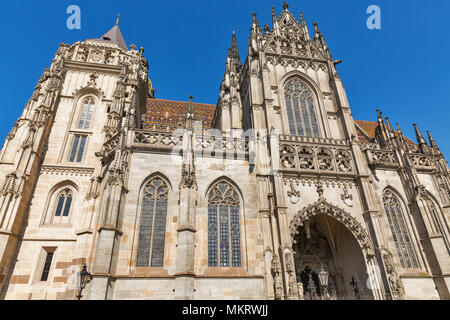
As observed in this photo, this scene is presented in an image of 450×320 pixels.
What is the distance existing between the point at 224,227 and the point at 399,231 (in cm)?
956

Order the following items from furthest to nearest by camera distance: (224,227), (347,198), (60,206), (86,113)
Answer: (86,113) → (60,206) → (347,198) → (224,227)

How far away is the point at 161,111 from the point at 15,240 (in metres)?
15.4

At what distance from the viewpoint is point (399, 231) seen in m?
14.5

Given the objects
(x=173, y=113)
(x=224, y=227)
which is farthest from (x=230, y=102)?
(x=224, y=227)

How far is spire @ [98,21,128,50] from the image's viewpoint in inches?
967

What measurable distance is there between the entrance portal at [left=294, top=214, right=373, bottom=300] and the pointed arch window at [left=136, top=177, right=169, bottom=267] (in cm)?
735

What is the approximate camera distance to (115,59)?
20828 mm

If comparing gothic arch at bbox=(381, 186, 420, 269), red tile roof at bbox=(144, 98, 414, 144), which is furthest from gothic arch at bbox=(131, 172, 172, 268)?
gothic arch at bbox=(381, 186, 420, 269)

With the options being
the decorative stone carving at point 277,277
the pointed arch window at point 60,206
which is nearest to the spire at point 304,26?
the decorative stone carving at point 277,277

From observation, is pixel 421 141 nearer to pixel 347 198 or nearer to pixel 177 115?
pixel 347 198

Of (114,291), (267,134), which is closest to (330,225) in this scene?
(267,134)

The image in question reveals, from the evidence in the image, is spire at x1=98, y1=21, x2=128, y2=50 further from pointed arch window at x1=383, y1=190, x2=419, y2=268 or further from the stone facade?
pointed arch window at x1=383, y1=190, x2=419, y2=268

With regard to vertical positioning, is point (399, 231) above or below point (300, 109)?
below
